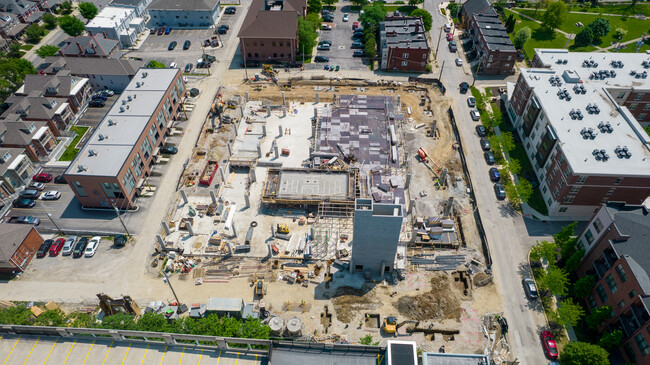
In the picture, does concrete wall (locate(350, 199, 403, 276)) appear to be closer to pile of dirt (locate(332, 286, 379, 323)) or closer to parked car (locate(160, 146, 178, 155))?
pile of dirt (locate(332, 286, 379, 323))

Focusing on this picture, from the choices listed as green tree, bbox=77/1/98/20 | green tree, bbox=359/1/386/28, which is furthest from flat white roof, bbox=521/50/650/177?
green tree, bbox=77/1/98/20

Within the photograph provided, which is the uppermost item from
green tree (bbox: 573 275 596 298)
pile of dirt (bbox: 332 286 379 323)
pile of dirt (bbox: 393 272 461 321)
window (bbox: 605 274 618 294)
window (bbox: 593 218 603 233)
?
window (bbox: 593 218 603 233)

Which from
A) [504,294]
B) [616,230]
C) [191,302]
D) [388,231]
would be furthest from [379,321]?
[616,230]

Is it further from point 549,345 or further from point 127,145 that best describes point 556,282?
point 127,145

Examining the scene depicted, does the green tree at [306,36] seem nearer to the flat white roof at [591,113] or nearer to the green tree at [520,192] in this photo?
the flat white roof at [591,113]

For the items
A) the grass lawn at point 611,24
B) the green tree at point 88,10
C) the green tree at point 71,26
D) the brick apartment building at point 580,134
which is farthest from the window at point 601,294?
the green tree at point 88,10
